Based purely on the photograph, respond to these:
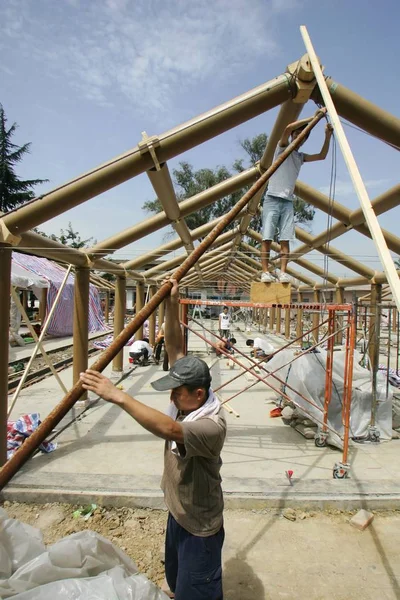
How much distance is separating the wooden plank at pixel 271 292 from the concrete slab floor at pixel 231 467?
2.24 metres

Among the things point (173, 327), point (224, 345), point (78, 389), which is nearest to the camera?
point (78, 389)

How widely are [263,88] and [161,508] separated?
4608 mm

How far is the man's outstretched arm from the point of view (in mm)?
2547

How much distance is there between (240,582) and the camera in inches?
117

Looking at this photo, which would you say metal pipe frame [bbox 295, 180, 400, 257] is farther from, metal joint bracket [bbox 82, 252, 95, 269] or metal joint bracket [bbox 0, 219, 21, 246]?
metal joint bracket [bbox 0, 219, 21, 246]

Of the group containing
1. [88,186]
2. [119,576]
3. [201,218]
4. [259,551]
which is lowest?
[259,551]

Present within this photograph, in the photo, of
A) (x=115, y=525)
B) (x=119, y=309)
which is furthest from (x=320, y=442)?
(x=119, y=309)

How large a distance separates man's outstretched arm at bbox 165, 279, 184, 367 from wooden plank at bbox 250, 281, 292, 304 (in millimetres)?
2466

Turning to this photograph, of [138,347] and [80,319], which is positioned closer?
[80,319]

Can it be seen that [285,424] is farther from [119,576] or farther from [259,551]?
[119,576]

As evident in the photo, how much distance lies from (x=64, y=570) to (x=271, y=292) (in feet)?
12.9

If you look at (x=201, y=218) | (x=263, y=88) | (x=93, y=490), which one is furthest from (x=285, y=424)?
(x=201, y=218)

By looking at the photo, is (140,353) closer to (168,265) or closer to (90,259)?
(168,265)

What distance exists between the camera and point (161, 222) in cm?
649
